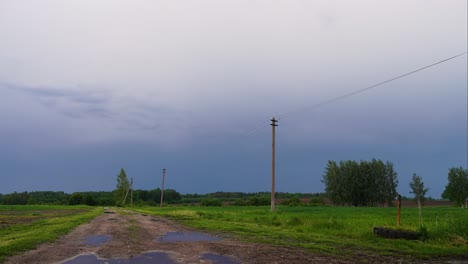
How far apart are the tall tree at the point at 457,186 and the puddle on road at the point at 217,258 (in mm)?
109207

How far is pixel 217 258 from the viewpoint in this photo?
460 inches

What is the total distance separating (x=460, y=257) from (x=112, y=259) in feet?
34.5

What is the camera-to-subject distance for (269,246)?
1417cm

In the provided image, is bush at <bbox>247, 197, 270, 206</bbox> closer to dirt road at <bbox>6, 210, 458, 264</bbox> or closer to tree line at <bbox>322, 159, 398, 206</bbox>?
tree line at <bbox>322, 159, 398, 206</bbox>

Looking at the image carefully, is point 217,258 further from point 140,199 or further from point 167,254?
point 140,199

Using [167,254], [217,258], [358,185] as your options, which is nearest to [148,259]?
[167,254]

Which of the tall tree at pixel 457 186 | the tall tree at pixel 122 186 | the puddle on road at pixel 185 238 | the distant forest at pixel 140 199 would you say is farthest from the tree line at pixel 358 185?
the puddle on road at pixel 185 238

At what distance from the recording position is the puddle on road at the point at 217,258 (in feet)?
36.1

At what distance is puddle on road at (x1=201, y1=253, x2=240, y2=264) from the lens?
11012 mm

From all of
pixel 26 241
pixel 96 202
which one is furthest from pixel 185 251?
pixel 96 202

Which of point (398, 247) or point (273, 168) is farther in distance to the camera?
point (273, 168)

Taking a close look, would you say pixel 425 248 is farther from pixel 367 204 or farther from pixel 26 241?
pixel 367 204

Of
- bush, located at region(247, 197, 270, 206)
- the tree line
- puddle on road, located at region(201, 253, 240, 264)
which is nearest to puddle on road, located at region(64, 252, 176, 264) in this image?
puddle on road, located at region(201, 253, 240, 264)

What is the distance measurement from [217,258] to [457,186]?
367 ft
